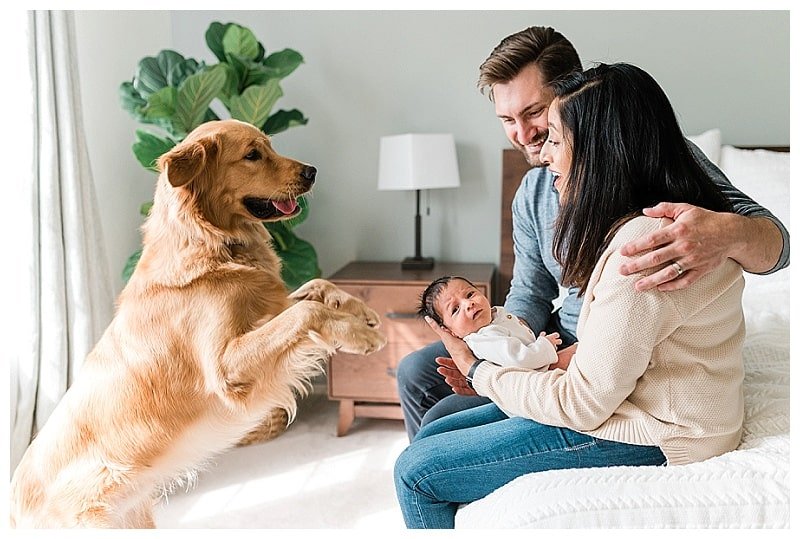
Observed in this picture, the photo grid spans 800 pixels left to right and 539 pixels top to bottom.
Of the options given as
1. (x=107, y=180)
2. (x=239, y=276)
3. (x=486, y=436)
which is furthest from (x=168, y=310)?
(x=107, y=180)

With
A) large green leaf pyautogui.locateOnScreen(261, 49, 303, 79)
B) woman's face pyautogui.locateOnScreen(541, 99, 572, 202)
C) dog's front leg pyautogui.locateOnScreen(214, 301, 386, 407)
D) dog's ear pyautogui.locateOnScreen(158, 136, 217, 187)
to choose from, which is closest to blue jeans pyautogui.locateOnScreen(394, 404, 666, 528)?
dog's front leg pyautogui.locateOnScreen(214, 301, 386, 407)

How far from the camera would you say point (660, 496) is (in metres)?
1.11

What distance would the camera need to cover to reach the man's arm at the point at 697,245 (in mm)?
1077

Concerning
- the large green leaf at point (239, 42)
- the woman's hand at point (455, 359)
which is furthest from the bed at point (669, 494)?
the large green leaf at point (239, 42)

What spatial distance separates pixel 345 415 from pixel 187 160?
192 centimetres

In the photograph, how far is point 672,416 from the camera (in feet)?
3.74

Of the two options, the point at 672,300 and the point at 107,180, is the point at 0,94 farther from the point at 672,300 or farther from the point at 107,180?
the point at 672,300

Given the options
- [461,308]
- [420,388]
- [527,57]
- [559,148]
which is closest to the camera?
[559,148]

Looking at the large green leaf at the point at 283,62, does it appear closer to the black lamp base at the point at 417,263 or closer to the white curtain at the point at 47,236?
the white curtain at the point at 47,236

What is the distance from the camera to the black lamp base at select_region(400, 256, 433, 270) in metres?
3.08

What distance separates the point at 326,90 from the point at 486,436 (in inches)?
87.6

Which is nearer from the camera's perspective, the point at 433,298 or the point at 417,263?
the point at 433,298

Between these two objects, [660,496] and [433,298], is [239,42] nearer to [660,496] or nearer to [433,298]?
[433,298]

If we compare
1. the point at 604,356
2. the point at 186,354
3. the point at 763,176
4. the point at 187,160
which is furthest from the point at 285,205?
the point at 763,176
